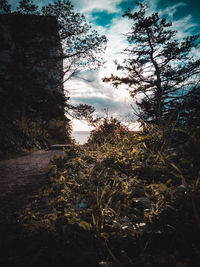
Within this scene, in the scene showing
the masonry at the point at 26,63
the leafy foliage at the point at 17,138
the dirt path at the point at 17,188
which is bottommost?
the dirt path at the point at 17,188

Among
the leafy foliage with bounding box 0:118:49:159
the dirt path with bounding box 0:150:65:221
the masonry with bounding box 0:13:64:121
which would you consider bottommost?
the dirt path with bounding box 0:150:65:221

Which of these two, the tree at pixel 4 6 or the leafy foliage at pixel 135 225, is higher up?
the tree at pixel 4 6

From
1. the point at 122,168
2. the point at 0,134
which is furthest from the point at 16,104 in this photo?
the point at 122,168

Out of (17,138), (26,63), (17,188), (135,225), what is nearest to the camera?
(135,225)

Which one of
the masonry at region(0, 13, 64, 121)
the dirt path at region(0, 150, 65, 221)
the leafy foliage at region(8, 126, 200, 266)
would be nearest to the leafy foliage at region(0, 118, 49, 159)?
the masonry at region(0, 13, 64, 121)

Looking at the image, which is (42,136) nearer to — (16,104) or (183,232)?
(16,104)

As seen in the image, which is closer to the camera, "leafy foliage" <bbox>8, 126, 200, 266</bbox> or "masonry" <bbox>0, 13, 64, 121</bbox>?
"leafy foliage" <bbox>8, 126, 200, 266</bbox>

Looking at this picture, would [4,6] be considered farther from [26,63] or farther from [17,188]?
[17,188]

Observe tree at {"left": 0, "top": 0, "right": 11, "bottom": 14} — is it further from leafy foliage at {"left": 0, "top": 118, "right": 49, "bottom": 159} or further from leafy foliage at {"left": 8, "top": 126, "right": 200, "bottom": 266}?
leafy foliage at {"left": 8, "top": 126, "right": 200, "bottom": 266}

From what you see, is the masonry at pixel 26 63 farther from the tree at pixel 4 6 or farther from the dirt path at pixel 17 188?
the dirt path at pixel 17 188

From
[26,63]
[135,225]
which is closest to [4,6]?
[26,63]

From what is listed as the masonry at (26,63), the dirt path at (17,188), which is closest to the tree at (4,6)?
the masonry at (26,63)

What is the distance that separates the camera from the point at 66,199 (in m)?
1.75

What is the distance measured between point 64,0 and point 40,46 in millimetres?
3429
